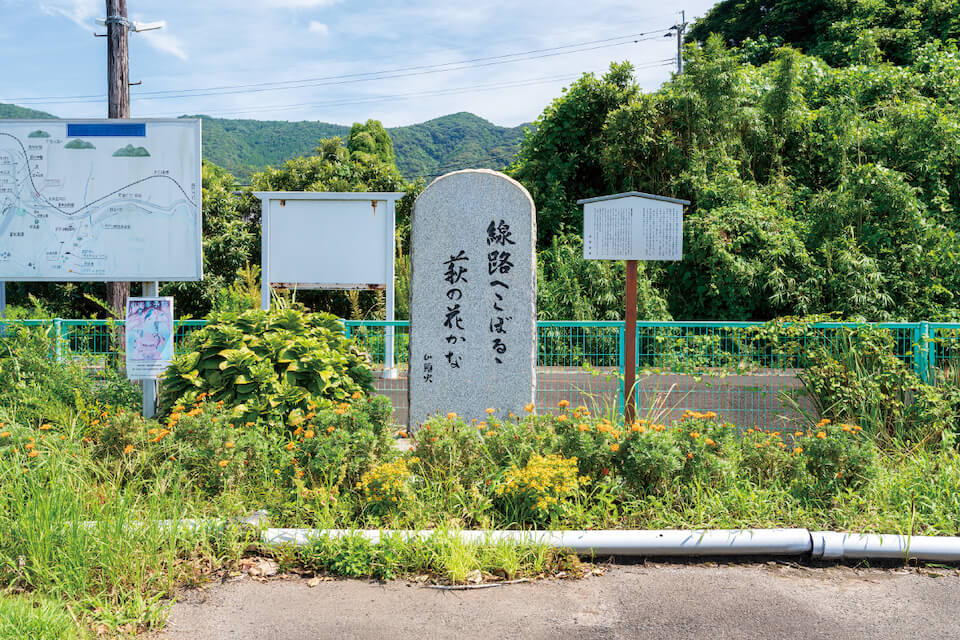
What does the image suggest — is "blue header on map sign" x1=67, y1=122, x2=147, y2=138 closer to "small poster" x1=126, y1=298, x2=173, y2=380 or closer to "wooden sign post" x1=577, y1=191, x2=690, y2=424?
"small poster" x1=126, y1=298, x2=173, y2=380

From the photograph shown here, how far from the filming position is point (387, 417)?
488 cm

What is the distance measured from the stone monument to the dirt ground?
2.42 meters

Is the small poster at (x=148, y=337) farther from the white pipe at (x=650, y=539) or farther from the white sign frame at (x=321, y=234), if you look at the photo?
the white sign frame at (x=321, y=234)

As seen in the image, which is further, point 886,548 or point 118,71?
point 118,71

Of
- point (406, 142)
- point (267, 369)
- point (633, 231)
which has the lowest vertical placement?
point (267, 369)

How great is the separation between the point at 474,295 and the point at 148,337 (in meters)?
2.63

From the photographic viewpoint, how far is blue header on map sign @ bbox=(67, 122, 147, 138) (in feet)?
20.4

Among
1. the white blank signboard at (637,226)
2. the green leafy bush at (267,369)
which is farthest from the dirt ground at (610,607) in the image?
the white blank signboard at (637,226)

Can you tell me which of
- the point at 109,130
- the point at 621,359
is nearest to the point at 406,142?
the point at 109,130

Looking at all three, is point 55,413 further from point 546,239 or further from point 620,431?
point 546,239

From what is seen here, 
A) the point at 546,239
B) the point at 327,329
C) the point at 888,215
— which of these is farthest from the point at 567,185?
the point at 327,329

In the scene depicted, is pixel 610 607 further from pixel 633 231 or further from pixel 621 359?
pixel 633 231

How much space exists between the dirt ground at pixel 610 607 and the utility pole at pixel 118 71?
22.6 ft

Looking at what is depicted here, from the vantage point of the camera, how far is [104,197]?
20.5 ft
